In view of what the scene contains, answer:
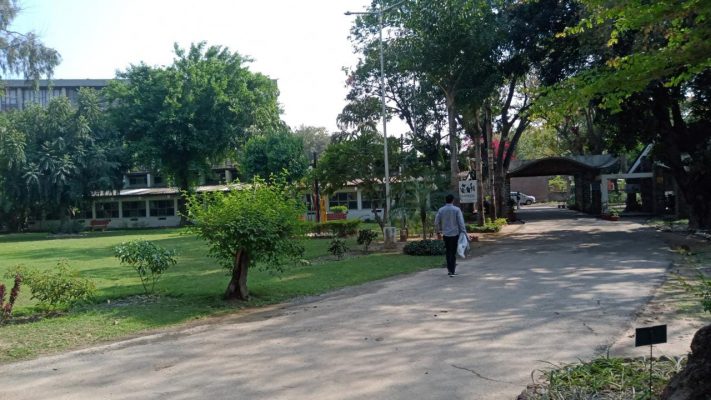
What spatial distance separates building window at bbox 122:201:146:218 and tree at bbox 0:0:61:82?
3700 cm

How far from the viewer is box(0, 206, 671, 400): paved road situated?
513 centimetres

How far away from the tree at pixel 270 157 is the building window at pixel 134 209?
1627cm

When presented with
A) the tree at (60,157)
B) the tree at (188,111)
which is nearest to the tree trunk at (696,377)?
the tree at (188,111)

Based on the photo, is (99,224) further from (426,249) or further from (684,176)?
(684,176)

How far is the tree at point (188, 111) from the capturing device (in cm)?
4281

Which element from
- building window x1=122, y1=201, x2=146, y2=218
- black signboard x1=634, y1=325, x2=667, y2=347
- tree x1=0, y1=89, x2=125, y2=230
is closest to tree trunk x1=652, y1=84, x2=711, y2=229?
black signboard x1=634, y1=325, x2=667, y2=347

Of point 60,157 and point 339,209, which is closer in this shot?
point 60,157

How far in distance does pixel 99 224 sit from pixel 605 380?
5332 cm

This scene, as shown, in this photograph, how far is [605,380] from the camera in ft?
14.2

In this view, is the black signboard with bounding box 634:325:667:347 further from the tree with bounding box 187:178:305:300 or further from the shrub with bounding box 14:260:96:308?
the shrub with bounding box 14:260:96:308

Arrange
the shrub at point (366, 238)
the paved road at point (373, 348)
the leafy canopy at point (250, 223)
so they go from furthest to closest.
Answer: the shrub at point (366, 238)
the leafy canopy at point (250, 223)
the paved road at point (373, 348)

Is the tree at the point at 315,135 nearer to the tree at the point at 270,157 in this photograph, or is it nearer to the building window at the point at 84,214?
the building window at the point at 84,214

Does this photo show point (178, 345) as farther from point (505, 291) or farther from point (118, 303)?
point (505, 291)

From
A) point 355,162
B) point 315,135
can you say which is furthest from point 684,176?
point 315,135
